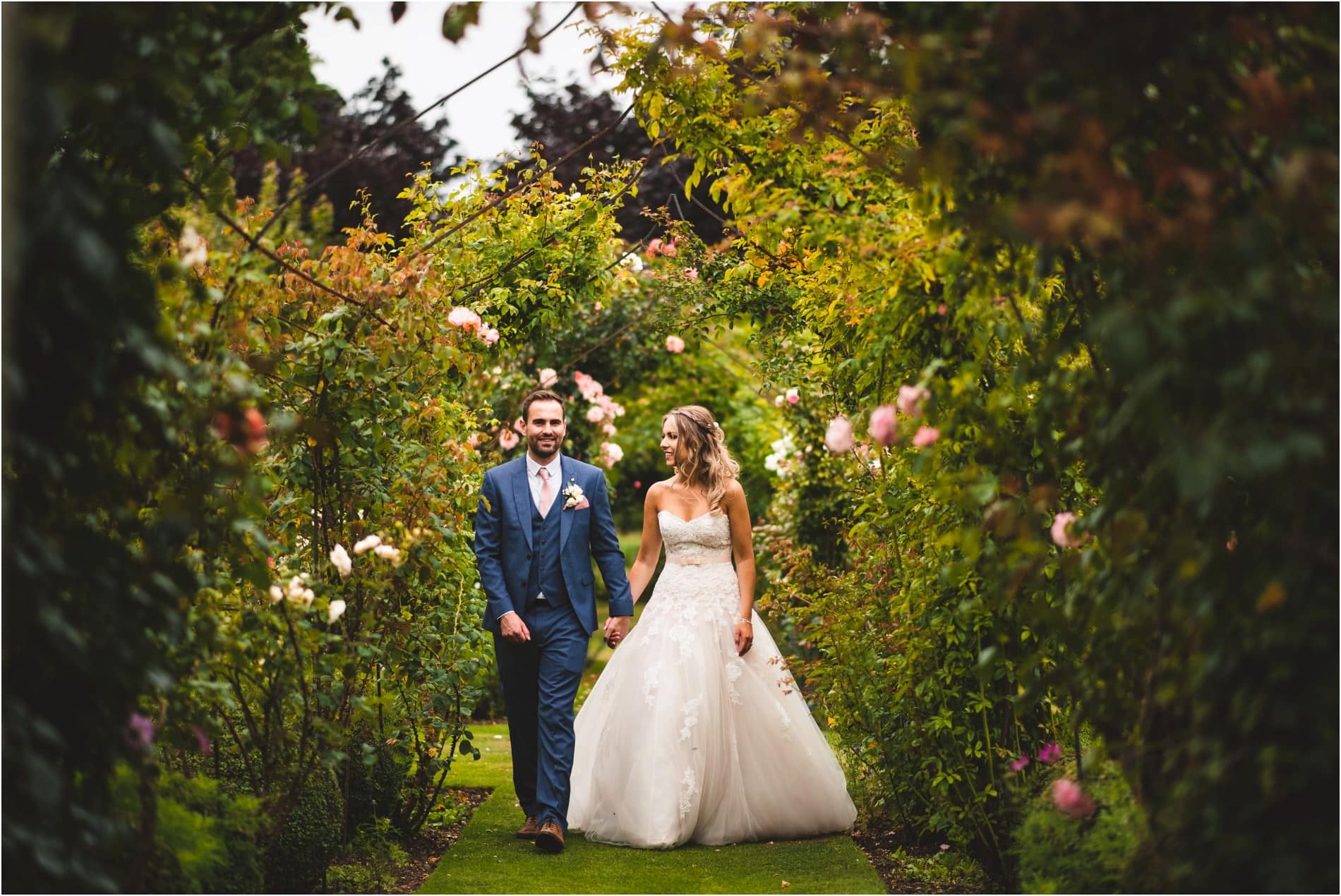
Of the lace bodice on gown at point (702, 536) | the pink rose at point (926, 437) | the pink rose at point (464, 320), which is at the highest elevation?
the pink rose at point (464, 320)

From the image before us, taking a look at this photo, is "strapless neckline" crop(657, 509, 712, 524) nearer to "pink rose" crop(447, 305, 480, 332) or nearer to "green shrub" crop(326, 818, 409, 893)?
"pink rose" crop(447, 305, 480, 332)

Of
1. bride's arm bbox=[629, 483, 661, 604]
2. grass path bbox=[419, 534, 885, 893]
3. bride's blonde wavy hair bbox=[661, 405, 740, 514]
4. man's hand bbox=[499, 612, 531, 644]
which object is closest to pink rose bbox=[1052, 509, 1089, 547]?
grass path bbox=[419, 534, 885, 893]

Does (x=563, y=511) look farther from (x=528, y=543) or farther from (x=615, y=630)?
(x=615, y=630)

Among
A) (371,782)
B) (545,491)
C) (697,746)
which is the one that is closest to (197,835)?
(371,782)

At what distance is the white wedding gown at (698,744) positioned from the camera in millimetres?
5348

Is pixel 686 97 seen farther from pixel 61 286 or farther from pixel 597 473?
pixel 61 286

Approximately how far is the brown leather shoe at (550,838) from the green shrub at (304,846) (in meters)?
1.06

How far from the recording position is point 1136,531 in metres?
2.56

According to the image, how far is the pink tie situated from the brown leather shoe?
1341mm

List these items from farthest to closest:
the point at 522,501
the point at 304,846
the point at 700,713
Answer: the point at 700,713 → the point at 522,501 → the point at 304,846

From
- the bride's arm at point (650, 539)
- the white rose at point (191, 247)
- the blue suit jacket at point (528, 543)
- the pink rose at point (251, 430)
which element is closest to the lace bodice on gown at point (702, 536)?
the bride's arm at point (650, 539)

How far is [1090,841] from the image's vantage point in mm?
3031

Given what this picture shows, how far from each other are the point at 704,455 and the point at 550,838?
2092mm

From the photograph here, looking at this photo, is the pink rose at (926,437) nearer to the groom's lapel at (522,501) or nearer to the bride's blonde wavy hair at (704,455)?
the groom's lapel at (522,501)
